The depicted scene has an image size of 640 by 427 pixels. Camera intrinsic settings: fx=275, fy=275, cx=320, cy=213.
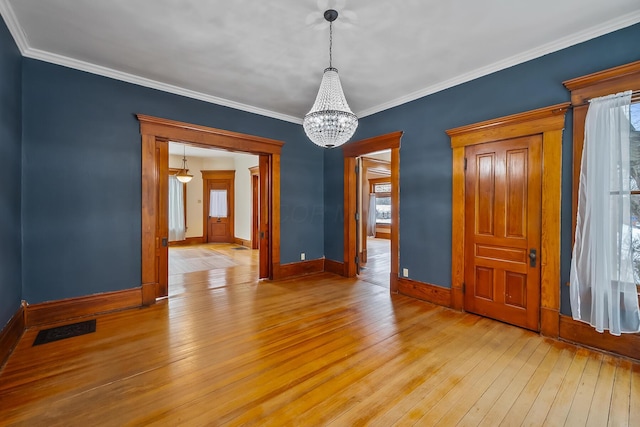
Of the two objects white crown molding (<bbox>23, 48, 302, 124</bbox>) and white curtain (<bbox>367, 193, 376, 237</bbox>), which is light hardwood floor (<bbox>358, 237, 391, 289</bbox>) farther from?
white curtain (<bbox>367, 193, 376, 237</bbox>)

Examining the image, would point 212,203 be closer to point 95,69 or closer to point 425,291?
point 95,69

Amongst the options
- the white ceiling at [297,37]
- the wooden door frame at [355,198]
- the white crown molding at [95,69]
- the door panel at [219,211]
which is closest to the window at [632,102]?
the white ceiling at [297,37]

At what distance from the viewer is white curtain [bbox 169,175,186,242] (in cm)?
913

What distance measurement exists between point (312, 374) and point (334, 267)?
322 cm

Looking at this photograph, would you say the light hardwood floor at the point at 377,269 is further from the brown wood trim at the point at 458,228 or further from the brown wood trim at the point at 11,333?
the brown wood trim at the point at 11,333

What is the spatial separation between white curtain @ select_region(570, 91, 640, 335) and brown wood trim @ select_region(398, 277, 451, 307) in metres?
1.36

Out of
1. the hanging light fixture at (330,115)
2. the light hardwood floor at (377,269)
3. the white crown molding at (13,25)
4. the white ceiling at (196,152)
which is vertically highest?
the white ceiling at (196,152)

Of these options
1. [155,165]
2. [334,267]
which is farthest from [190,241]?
[155,165]

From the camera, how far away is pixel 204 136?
4082 mm

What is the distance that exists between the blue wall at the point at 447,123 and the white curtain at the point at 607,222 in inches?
8.0

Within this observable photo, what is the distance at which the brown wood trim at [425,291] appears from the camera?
11.9ft

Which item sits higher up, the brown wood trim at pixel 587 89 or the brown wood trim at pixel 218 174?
the brown wood trim at pixel 218 174

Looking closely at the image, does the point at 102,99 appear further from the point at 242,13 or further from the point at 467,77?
the point at 467,77

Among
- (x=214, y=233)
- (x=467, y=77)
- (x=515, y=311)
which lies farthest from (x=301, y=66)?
(x=214, y=233)
